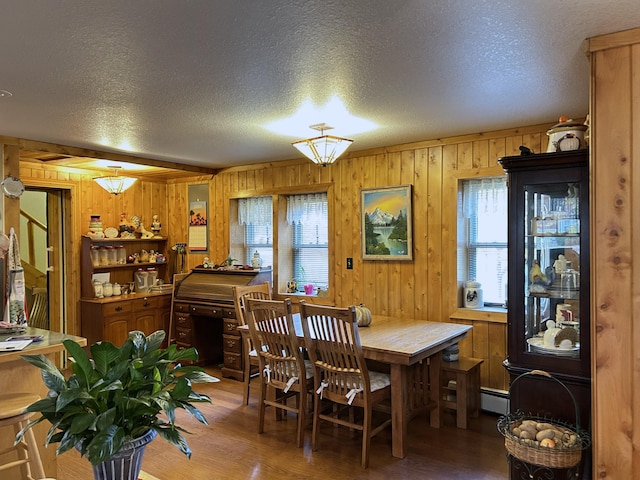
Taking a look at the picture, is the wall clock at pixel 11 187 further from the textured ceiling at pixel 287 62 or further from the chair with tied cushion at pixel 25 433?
the chair with tied cushion at pixel 25 433

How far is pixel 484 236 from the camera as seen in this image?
408cm

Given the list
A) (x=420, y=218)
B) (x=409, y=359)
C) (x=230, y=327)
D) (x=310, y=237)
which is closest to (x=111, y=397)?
(x=409, y=359)

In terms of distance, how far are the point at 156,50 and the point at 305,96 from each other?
3.14 ft

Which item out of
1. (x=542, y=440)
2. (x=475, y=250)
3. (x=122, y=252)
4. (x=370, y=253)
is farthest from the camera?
(x=122, y=252)

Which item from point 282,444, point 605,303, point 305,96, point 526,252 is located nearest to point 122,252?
point 282,444

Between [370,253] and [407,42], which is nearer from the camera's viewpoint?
[407,42]

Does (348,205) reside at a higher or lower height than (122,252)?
higher

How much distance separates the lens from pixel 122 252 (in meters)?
5.81

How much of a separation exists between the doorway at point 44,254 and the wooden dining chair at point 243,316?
7.66ft

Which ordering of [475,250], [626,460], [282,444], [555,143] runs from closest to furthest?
1. [626,460]
2. [555,143]
3. [282,444]
4. [475,250]

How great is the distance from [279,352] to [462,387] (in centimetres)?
138

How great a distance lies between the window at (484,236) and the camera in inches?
156

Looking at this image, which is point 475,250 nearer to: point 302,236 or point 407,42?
point 302,236

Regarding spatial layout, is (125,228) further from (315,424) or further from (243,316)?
(315,424)
